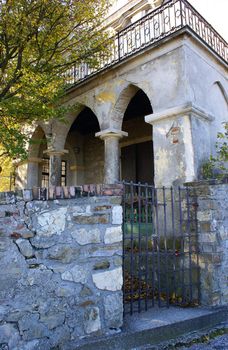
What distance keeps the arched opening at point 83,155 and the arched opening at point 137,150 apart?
3.64 ft

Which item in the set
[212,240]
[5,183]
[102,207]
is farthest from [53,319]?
[5,183]

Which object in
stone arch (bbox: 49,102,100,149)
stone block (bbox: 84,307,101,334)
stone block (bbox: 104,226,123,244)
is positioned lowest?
stone block (bbox: 84,307,101,334)

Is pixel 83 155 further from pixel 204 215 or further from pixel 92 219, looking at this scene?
pixel 92 219

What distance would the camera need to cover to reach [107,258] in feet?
9.52

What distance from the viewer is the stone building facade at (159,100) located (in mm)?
5555

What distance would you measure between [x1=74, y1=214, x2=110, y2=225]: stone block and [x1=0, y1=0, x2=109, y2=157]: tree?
12.0ft

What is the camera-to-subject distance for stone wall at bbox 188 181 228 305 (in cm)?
392

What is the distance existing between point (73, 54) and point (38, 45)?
89 cm

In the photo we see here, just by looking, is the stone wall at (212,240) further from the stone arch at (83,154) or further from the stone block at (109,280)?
the stone arch at (83,154)

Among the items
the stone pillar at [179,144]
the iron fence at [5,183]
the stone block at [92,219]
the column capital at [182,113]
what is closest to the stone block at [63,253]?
the stone block at [92,219]

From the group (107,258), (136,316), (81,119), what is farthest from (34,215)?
(81,119)

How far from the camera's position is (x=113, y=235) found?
2965 mm

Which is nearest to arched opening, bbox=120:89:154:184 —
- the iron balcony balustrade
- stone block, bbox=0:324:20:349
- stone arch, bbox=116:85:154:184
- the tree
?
stone arch, bbox=116:85:154:184

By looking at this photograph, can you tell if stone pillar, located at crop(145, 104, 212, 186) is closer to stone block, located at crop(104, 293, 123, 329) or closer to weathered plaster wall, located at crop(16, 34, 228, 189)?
weathered plaster wall, located at crop(16, 34, 228, 189)
